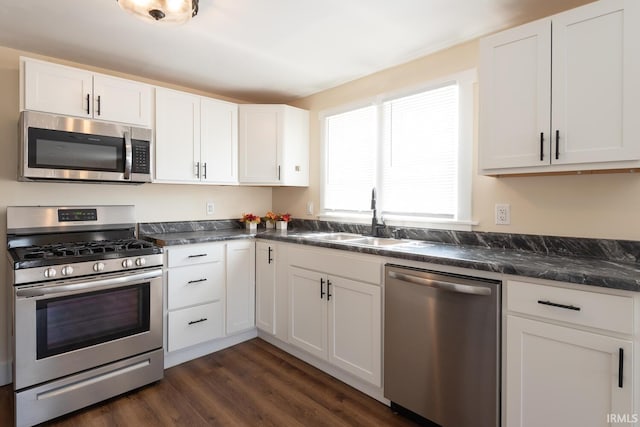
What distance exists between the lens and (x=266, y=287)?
302 cm

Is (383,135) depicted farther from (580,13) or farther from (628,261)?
(628,261)

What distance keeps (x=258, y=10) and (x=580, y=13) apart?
5.36 ft

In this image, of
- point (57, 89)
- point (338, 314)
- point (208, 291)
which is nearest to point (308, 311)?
point (338, 314)

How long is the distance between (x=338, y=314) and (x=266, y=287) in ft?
2.85

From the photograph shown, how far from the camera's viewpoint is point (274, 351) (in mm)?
2945

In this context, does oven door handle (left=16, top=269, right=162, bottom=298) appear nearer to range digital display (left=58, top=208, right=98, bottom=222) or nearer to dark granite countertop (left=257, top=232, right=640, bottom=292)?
range digital display (left=58, top=208, right=98, bottom=222)

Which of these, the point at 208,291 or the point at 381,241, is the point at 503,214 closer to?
the point at 381,241

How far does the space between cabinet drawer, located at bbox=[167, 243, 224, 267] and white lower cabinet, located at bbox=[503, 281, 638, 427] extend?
2.15 metres

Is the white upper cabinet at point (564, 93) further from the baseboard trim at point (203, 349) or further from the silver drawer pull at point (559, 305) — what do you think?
the baseboard trim at point (203, 349)

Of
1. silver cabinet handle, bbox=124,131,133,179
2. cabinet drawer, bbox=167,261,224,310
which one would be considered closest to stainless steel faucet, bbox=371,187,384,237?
cabinet drawer, bbox=167,261,224,310

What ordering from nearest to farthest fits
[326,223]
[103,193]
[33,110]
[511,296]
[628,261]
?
[511,296] < [628,261] < [33,110] < [103,193] < [326,223]

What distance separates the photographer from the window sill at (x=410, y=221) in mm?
2370

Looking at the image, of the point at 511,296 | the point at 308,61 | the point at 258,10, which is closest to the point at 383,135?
the point at 308,61

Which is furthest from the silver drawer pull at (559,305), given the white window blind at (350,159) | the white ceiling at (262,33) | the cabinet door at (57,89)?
the cabinet door at (57,89)
